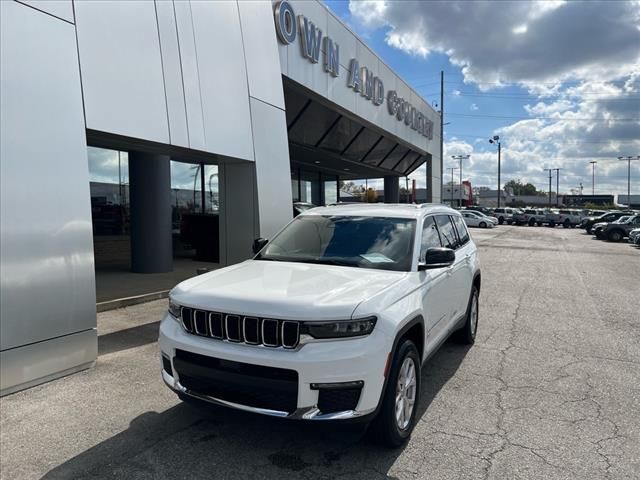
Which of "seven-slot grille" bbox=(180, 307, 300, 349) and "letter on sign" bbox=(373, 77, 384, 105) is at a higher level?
"letter on sign" bbox=(373, 77, 384, 105)

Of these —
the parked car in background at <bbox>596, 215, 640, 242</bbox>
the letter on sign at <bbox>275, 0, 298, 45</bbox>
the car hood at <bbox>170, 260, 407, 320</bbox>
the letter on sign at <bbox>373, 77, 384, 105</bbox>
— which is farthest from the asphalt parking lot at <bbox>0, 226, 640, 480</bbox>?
the parked car in background at <bbox>596, 215, 640, 242</bbox>

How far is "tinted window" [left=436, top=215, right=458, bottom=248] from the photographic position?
17.1 ft

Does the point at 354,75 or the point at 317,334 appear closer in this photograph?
the point at 317,334

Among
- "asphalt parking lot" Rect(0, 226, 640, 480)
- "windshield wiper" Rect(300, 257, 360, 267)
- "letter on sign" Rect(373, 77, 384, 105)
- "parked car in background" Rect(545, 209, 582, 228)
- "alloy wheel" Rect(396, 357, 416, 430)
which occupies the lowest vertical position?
"parked car in background" Rect(545, 209, 582, 228)

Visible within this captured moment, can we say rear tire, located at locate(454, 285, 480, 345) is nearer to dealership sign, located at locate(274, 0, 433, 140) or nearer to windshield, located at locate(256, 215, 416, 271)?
windshield, located at locate(256, 215, 416, 271)

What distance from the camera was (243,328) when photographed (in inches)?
122

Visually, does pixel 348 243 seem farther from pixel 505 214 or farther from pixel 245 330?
pixel 505 214

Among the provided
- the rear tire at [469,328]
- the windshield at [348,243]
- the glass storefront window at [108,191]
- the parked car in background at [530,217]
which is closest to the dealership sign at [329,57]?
the glass storefront window at [108,191]

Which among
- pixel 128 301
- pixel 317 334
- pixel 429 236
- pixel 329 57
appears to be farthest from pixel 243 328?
pixel 329 57

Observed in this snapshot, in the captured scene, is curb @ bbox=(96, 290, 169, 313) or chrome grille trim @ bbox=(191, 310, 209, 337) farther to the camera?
curb @ bbox=(96, 290, 169, 313)

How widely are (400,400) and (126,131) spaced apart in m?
4.49

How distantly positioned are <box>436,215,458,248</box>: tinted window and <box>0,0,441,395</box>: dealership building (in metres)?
3.80

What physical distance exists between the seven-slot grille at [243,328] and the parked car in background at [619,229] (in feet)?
101

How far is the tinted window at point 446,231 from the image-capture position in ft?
17.1
